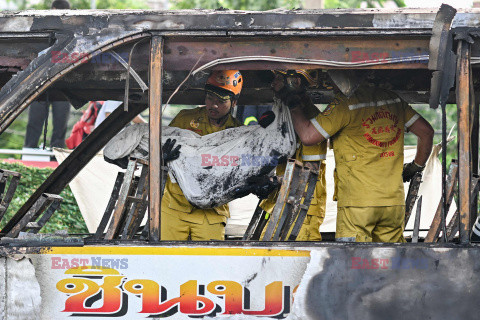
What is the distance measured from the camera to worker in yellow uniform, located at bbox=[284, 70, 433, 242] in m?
4.48

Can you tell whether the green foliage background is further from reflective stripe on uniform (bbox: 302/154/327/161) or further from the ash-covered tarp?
reflective stripe on uniform (bbox: 302/154/327/161)

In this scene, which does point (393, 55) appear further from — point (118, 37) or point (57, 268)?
point (57, 268)

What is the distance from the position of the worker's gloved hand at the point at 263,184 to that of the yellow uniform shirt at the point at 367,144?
0.41 metres

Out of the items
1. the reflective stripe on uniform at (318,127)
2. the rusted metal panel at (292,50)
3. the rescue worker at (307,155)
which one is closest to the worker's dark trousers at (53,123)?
the rescue worker at (307,155)


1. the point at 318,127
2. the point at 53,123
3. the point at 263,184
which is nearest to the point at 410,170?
the point at 318,127

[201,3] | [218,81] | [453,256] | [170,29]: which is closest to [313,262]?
[453,256]

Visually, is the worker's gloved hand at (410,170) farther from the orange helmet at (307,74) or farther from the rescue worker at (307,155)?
the orange helmet at (307,74)

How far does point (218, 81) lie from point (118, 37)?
1.32m

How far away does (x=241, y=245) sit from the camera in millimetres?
3529

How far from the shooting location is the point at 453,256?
3.46m

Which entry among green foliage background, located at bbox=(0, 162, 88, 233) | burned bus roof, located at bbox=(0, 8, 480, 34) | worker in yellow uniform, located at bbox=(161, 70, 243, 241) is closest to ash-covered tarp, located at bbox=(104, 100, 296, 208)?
worker in yellow uniform, located at bbox=(161, 70, 243, 241)

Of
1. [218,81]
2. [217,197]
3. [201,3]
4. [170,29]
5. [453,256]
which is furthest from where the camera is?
[201,3]

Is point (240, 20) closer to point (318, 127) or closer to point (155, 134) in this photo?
point (155, 134)

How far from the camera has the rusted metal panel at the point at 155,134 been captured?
3.56m
